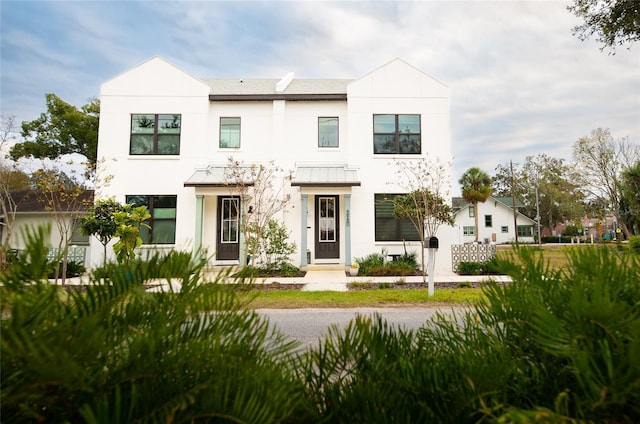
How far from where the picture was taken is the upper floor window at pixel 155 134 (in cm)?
1575

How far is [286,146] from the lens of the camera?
52.9 feet

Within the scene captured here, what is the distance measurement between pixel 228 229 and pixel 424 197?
8.64 meters

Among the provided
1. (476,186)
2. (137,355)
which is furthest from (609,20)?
(476,186)

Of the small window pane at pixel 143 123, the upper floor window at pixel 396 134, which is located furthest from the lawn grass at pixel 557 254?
the small window pane at pixel 143 123

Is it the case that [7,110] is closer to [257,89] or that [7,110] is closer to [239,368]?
[257,89]

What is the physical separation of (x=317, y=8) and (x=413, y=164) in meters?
10.2

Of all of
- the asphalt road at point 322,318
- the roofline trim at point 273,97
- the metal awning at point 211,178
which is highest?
the roofline trim at point 273,97

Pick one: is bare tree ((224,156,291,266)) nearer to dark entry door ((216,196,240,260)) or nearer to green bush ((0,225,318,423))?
dark entry door ((216,196,240,260))

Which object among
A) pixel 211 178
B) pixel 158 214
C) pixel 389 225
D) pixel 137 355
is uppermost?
pixel 211 178

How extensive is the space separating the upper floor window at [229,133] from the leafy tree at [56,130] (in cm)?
1481

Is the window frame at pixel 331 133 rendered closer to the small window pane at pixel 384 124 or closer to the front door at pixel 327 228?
the small window pane at pixel 384 124

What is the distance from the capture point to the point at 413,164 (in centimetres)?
1550

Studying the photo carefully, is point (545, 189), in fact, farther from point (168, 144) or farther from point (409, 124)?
point (168, 144)

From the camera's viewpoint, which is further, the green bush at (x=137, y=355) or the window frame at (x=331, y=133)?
the window frame at (x=331, y=133)
